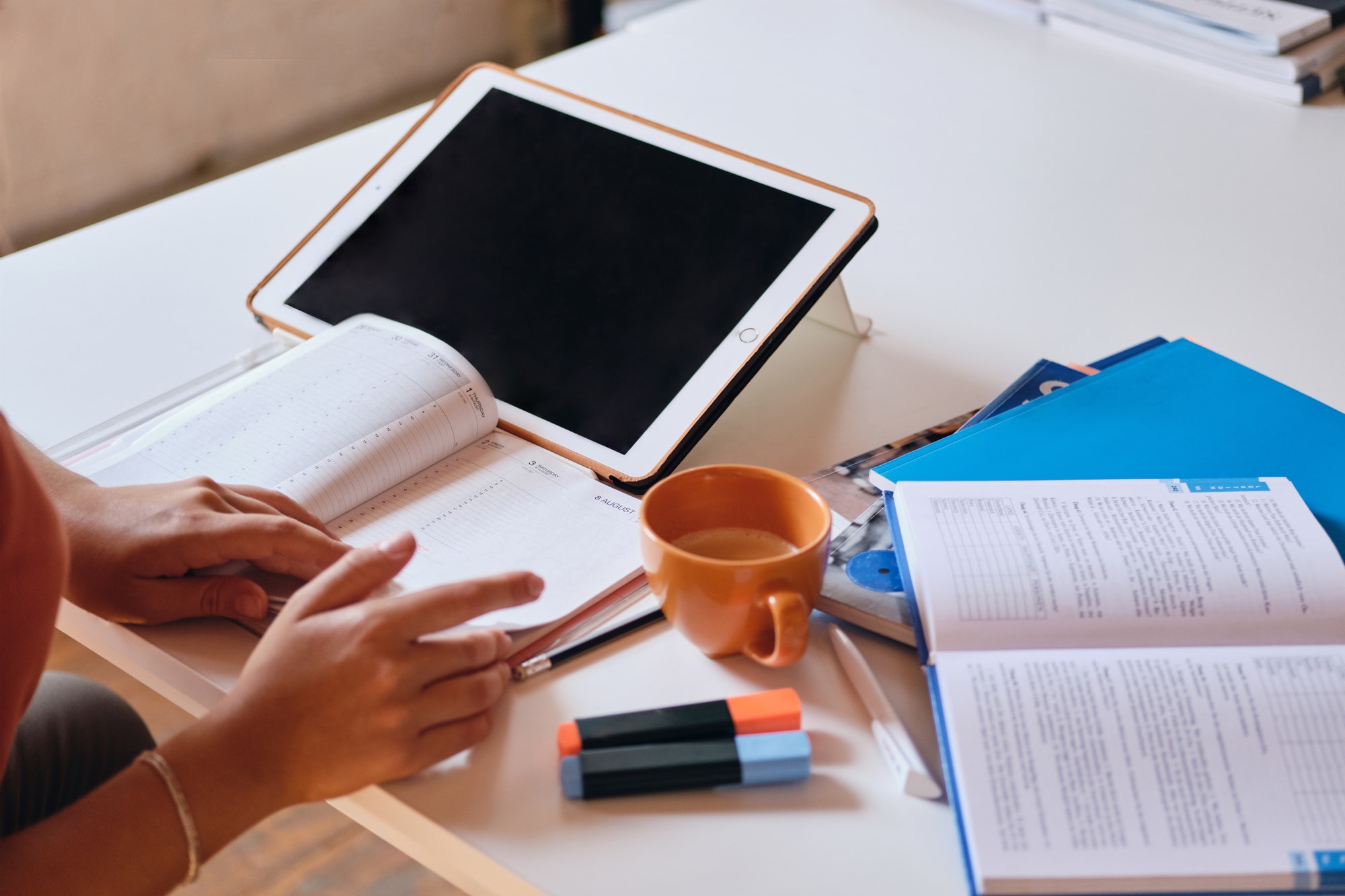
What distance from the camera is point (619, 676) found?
0.61m

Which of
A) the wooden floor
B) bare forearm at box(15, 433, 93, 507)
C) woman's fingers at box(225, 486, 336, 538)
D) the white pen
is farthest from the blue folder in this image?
the wooden floor

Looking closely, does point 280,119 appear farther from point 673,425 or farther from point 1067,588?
point 1067,588

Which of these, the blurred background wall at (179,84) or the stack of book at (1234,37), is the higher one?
the stack of book at (1234,37)

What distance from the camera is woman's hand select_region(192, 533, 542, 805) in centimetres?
54

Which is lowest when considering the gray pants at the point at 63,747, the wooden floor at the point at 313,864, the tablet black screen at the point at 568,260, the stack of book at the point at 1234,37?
the wooden floor at the point at 313,864

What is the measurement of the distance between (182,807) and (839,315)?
0.63m

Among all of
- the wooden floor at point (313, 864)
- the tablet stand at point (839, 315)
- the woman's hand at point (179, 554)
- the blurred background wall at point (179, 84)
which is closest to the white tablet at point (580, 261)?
the tablet stand at point (839, 315)

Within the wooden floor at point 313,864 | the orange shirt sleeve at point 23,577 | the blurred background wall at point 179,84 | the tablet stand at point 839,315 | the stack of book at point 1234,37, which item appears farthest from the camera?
the blurred background wall at point 179,84

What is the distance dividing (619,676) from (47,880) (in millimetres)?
286

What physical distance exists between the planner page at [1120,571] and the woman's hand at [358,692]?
24cm

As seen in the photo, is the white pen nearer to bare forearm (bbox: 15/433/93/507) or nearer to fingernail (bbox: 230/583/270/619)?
fingernail (bbox: 230/583/270/619)

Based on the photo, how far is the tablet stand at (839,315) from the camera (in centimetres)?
93

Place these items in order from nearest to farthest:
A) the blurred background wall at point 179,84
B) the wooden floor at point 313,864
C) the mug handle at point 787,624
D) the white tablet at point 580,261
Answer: the mug handle at point 787,624
the white tablet at point 580,261
the wooden floor at point 313,864
the blurred background wall at point 179,84

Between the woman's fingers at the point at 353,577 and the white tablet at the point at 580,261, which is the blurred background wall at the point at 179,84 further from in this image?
the woman's fingers at the point at 353,577
